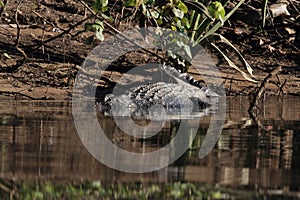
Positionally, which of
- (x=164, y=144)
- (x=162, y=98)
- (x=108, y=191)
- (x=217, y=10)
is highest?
(x=217, y=10)

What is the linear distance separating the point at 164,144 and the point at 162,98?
2.81m

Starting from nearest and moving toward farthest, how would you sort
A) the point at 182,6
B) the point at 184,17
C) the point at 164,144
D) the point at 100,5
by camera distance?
the point at 164,144 → the point at 100,5 → the point at 182,6 → the point at 184,17

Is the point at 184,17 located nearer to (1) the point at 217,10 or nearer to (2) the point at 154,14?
(2) the point at 154,14

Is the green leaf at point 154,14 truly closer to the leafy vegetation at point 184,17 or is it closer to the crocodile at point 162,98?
the leafy vegetation at point 184,17

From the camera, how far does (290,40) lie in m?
10.2

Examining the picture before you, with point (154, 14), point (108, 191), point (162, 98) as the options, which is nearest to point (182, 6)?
point (154, 14)

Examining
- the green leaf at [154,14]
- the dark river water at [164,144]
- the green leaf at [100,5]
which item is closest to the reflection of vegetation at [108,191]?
the dark river water at [164,144]

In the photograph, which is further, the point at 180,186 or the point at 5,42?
the point at 5,42

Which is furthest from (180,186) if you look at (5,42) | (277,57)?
(277,57)

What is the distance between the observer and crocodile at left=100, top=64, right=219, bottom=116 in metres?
7.49

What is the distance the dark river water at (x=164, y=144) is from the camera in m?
3.83

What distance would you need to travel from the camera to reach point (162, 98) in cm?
773

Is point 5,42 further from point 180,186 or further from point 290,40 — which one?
point 180,186

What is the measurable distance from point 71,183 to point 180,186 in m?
0.47
